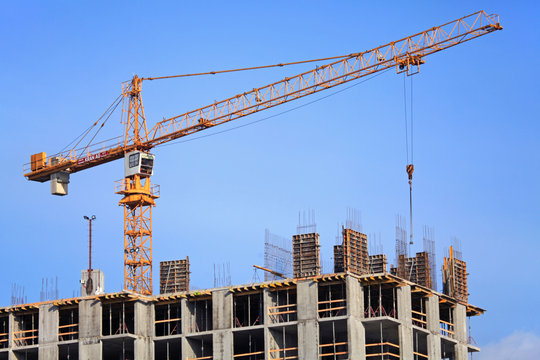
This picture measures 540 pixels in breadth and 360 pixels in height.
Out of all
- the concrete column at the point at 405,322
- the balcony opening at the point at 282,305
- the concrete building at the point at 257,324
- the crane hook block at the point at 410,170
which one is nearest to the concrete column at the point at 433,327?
the concrete building at the point at 257,324

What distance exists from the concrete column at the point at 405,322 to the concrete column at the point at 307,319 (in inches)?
247

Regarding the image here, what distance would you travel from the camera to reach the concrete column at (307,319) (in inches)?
3639

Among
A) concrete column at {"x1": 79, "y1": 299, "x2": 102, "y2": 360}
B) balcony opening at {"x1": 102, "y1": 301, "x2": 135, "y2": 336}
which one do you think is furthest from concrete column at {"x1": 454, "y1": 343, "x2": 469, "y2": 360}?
concrete column at {"x1": 79, "y1": 299, "x2": 102, "y2": 360}

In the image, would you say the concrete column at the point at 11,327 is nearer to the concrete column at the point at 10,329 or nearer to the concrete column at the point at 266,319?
the concrete column at the point at 10,329

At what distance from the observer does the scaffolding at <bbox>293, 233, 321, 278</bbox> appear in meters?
97.3

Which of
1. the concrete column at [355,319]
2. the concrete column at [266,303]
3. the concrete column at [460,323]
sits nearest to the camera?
the concrete column at [355,319]

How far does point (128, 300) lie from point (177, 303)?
388 centimetres

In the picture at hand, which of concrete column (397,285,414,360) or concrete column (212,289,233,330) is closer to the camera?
concrete column (397,285,414,360)

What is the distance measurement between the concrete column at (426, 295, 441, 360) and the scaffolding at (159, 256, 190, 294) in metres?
22.0

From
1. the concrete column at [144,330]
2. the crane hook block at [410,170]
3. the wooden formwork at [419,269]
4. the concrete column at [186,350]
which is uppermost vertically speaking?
the crane hook block at [410,170]

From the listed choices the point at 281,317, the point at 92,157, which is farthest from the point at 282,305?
the point at 92,157

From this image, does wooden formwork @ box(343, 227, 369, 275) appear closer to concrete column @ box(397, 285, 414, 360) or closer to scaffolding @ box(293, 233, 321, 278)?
scaffolding @ box(293, 233, 321, 278)

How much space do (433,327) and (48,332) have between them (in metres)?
30.7

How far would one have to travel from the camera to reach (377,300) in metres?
98.1
